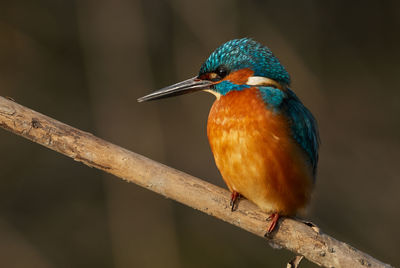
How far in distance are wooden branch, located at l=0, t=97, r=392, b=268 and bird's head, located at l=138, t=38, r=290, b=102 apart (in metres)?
0.49

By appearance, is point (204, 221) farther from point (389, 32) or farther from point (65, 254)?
point (389, 32)

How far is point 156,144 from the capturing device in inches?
160

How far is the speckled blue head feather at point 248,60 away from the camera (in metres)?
2.14

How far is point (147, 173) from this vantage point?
71.9 inches

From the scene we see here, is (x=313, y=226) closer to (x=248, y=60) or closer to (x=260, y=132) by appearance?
(x=260, y=132)

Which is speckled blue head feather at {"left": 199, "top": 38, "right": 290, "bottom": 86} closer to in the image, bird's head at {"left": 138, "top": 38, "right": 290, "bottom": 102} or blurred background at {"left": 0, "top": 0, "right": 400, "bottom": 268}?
bird's head at {"left": 138, "top": 38, "right": 290, "bottom": 102}

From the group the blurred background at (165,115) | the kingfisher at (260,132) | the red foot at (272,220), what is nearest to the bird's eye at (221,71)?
the kingfisher at (260,132)

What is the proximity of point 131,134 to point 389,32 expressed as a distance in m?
2.49

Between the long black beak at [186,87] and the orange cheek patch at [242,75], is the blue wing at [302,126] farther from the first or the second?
the long black beak at [186,87]

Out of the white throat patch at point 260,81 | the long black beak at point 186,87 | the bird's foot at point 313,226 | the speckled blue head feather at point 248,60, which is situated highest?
the speckled blue head feather at point 248,60

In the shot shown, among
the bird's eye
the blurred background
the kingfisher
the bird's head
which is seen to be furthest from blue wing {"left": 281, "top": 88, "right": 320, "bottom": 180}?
the blurred background

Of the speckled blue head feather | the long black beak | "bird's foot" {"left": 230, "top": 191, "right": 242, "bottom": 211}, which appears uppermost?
the speckled blue head feather

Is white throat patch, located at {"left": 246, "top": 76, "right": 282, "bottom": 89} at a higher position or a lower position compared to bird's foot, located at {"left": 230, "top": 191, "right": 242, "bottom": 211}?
higher

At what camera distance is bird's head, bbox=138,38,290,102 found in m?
2.13
